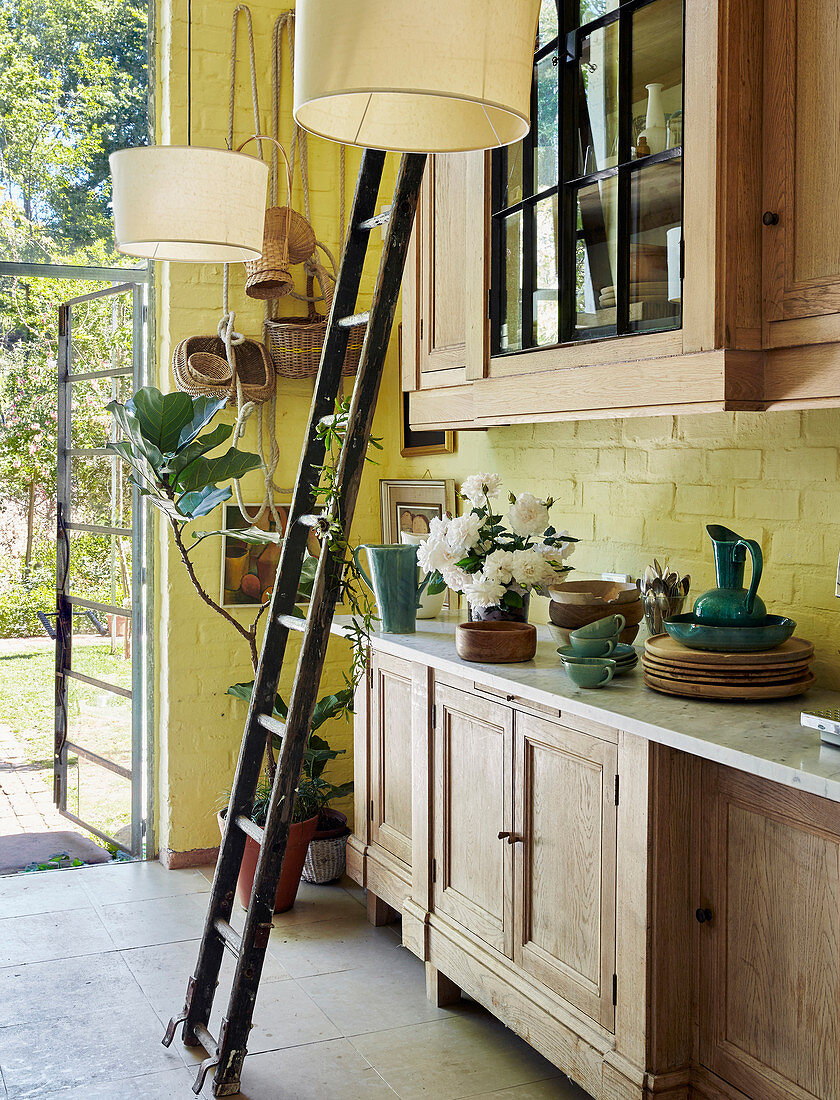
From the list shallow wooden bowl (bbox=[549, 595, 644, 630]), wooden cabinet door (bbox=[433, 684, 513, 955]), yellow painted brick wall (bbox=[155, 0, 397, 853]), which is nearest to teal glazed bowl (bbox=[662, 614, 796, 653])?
shallow wooden bowl (bbox=[549, 595, 644, 630])

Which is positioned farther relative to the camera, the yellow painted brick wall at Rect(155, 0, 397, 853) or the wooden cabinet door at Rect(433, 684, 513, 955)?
the yellow painted brick wall at Rect(155, 0, 397, 853)

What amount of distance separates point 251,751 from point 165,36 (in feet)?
8.99

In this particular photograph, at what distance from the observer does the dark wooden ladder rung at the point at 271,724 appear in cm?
246

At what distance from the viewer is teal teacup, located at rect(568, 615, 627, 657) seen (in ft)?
7.72

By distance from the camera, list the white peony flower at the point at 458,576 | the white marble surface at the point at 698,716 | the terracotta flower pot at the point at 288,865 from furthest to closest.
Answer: the terracotta flower pot at the point at 288,865 < the white peony flower at the point at 458,576 < the white marble surface at the point at 698,716

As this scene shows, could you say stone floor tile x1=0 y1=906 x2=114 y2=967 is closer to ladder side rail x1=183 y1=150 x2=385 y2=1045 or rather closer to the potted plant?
the potted plant

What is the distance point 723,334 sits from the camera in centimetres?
193

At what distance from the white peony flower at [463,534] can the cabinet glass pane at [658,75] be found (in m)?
1.04

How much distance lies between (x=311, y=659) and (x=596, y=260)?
A: 1.08m

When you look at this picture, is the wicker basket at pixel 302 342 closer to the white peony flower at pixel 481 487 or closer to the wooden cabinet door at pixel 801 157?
the white peony flower at pixel 481 487

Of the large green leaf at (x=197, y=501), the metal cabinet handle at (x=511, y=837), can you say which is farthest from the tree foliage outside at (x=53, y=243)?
the metal cabinet handle at (x=511, y=837)

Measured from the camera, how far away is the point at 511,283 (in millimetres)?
2623

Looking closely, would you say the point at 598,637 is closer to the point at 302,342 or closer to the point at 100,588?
the point at 302,342

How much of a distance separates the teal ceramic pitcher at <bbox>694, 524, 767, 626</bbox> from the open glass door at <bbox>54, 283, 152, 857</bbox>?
8.19 ft
